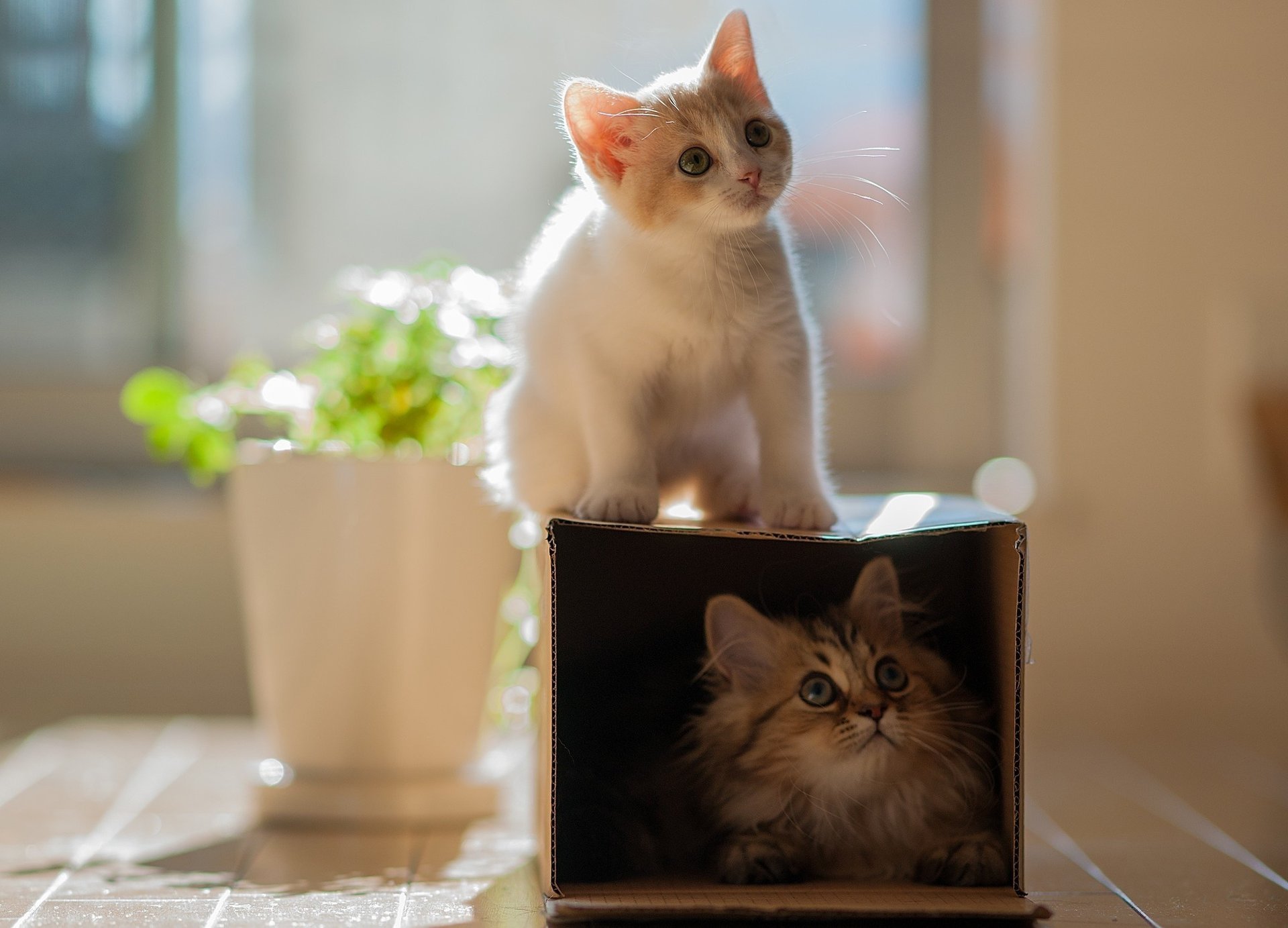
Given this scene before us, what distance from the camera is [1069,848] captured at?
1305mm

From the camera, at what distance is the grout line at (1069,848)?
110 cm

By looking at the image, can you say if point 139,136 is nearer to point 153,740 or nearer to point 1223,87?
point 153,740

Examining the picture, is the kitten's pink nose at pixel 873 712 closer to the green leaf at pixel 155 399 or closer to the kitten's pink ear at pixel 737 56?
the kitten's pink ear at pixel 737 56

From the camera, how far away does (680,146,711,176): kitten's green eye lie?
1066 millimetres

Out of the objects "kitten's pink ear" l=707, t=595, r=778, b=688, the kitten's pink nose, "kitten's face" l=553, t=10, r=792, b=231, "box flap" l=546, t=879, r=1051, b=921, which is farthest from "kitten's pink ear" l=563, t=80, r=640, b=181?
"box flap" l=546, t=879, r=1051, b=921

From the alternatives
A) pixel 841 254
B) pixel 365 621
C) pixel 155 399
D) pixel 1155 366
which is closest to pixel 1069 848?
pixel 365 621

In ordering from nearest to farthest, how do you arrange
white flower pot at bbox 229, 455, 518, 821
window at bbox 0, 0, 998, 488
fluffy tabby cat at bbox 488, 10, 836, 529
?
fluffy tabby cat at bbox 488, 10, 836, 529 < white flower pot at bbox 229, 455, 518, 821 < window at bbox 0, 0, 998, 488

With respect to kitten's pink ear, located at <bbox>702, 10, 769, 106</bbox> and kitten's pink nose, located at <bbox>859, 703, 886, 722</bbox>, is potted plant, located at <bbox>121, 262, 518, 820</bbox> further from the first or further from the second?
kitten's pink nose, located at <bbox>859, 703, 886, 722</bbox>

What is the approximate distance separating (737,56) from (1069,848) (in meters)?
0.89

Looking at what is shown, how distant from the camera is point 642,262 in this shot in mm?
1107

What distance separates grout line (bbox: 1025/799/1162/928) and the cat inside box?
6.0 inches

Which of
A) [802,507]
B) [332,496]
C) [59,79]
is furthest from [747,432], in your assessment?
[59,79]

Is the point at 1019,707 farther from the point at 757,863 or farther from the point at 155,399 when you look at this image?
the point at 155,399

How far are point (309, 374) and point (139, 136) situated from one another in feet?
3.70
